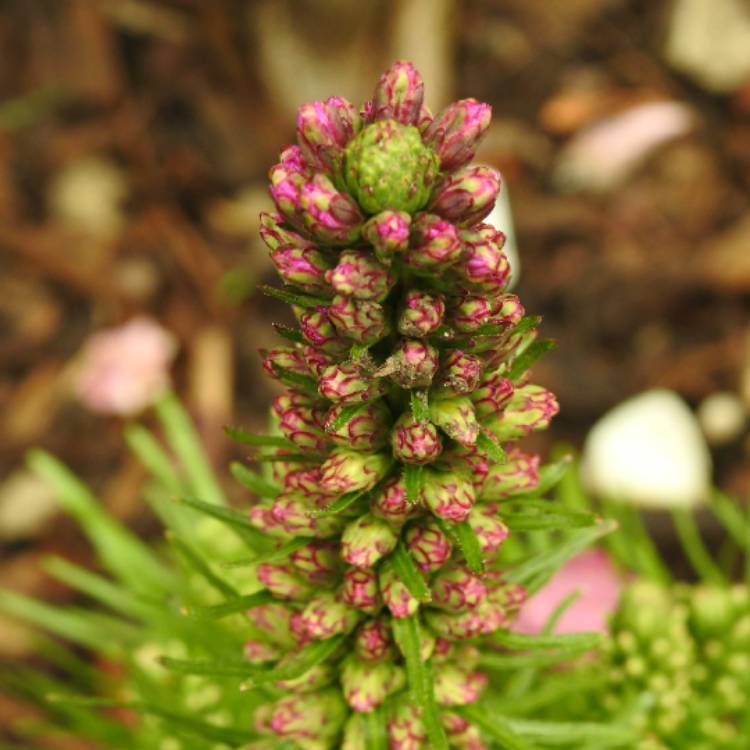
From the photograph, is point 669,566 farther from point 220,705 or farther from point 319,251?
point 319,251

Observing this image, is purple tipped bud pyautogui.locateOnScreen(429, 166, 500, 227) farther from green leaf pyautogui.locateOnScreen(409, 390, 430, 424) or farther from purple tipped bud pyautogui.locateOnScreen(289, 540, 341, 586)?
purple tipped bud pyautogui.locateOnScreen(289, 540, 341, 586)

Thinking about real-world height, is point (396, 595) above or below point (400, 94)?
below

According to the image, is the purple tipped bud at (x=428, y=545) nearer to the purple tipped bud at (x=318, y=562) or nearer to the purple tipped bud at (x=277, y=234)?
the purple tipped bud at (x=318, y=562)

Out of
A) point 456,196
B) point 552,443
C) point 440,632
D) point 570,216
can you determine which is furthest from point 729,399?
point 456,196

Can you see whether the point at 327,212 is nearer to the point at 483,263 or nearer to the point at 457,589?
the point at 483,263

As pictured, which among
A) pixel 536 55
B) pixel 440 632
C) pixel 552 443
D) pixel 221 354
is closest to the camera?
pixel 440 632

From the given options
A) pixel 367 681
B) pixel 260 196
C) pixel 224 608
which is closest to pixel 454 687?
pixel 367 681
